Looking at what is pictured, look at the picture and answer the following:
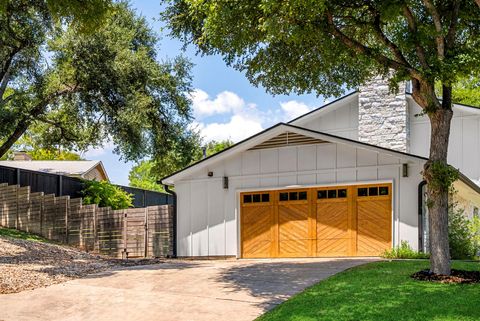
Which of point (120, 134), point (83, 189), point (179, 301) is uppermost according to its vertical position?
point (120, 134)

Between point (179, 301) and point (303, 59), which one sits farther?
point (303, 59)

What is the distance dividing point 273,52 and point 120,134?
983 cm

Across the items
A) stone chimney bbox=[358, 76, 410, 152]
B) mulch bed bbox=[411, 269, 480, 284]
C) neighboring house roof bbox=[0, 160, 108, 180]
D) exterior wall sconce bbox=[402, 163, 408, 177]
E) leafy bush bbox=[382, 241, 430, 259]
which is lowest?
leafy bush bbox=[382, 241, 430, 259]

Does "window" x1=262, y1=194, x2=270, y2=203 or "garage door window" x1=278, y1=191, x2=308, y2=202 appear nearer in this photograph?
"garage door window" x1=278, y1=191, x2=308, y2=202

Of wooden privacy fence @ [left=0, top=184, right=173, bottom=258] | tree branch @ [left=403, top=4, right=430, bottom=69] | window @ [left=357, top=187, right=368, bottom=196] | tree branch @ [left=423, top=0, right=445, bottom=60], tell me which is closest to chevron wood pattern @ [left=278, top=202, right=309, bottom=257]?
window @ [left=357, top=187, right=368, bottom=196]

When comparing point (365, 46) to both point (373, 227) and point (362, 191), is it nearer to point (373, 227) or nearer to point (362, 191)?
point (362, 191)

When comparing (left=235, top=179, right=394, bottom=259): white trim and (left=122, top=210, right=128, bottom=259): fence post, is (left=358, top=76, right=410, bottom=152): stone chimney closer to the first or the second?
(left=235, top=179, right=394, bottom=259): white trim

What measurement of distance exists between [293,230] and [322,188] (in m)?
1.49

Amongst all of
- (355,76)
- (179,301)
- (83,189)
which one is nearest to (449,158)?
(355,76)

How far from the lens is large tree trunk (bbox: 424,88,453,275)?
10.2 m

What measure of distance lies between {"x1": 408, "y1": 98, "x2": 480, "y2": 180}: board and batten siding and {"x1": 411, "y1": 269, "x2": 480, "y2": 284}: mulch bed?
8.83 meters

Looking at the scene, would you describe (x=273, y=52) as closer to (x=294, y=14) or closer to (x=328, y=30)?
(x=328, y=30)

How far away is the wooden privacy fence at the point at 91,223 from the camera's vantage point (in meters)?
18.5

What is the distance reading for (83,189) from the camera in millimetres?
24438
